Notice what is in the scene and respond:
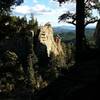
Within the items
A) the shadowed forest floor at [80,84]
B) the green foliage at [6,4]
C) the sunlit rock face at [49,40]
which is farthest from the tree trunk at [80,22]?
the sunlit rock face at [49,40]

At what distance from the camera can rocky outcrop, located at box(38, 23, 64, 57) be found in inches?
5325

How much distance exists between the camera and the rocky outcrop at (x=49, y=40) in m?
135

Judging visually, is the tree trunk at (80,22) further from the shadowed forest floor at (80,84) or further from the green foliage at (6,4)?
the green foliage at (6,4)

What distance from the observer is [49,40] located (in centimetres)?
14088

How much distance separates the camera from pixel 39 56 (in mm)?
129625

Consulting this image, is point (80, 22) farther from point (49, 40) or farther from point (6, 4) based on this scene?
point (49, 40)

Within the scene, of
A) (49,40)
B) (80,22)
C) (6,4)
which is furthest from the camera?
(49,40)

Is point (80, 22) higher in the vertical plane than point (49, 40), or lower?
higher

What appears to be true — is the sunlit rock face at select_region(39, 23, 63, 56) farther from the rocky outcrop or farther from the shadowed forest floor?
the shadowed forest floor

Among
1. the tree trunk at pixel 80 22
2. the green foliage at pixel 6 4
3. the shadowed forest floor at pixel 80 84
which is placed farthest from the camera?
the green foliage at pixel 6 4

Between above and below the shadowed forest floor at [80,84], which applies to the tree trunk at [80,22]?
above

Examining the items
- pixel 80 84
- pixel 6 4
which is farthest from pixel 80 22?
pixel 6 4

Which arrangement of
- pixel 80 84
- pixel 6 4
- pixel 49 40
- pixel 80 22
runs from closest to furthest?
1. pixel 80 84
2. pixel 80 22
3. pixel 6 4
4. pixel 49 40

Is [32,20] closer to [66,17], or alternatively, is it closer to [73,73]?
[66,17]
